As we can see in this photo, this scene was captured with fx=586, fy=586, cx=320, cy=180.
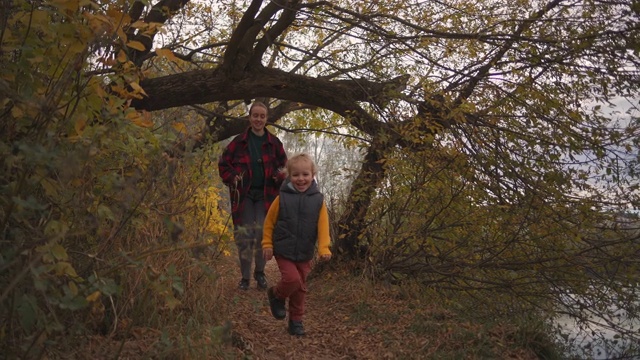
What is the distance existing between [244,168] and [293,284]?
1628 mm

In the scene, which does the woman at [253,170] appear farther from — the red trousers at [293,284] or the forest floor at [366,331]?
the red trousers at [293,284]

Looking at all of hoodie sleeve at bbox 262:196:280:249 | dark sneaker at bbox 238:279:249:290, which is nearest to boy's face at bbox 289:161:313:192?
hoodie sleeve at bbox 262:196:280:249

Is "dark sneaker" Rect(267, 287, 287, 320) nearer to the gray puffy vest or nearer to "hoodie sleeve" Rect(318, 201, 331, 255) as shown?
the gray puffy vest

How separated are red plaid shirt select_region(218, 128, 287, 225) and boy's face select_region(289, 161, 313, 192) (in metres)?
1.00

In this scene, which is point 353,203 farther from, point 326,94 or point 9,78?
point 9,78

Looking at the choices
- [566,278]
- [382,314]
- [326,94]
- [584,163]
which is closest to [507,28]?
[584,163]

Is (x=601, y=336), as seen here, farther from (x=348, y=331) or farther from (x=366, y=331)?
(x=348, y=331)

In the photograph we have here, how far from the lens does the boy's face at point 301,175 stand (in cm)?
484

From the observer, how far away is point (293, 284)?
188 inches

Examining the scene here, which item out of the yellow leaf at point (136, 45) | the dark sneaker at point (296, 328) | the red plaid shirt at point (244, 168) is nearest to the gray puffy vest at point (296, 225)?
the dark sneaker at point (296, 328)

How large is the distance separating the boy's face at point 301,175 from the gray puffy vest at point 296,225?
50 millimetres

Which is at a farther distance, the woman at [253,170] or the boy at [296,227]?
the woman at [253,170]

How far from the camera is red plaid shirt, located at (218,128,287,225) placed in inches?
233

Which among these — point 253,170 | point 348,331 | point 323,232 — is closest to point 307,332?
point 348,331
